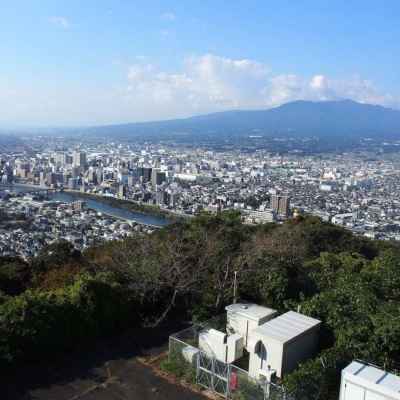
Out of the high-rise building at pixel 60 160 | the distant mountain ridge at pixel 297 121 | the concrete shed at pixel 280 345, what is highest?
the distant mountain ridge at pixel 297 121

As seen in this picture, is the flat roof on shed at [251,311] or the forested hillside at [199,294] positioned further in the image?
the flat roof on shed at [251,311]

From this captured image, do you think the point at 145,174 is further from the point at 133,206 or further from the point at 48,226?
the point at 48,226

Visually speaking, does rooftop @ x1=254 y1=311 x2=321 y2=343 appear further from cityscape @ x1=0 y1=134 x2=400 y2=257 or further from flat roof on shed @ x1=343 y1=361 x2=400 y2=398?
cityscape @ x1=0 y1=134 x2=400 y2=257

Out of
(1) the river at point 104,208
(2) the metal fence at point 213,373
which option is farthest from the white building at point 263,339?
(1) the river at point 104,208

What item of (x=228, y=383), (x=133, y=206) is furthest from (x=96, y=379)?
(x=133, y=206)

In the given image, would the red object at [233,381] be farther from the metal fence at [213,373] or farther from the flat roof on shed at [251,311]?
the flat roof on shed at [251,311]

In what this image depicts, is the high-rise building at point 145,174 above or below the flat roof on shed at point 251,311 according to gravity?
below

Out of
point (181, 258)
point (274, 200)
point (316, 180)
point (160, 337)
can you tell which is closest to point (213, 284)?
point (181, 258)
